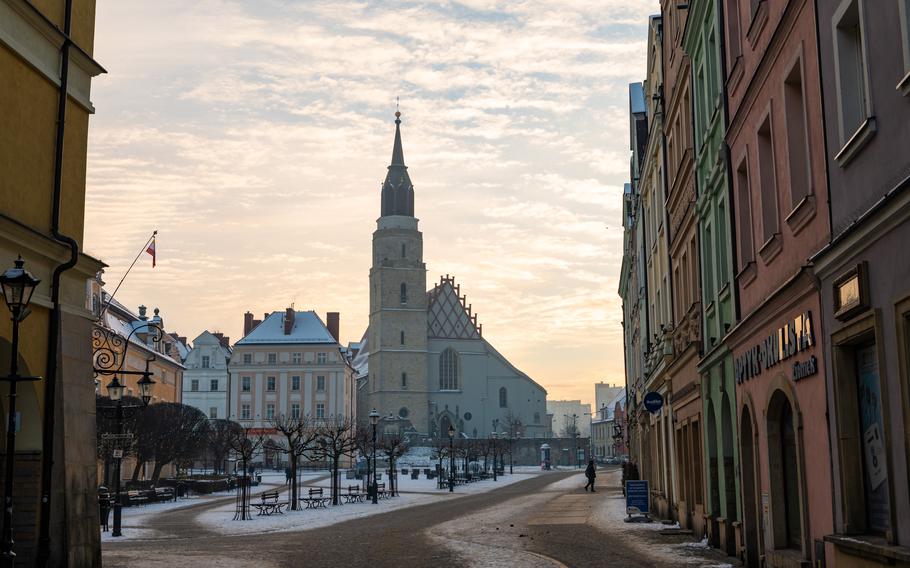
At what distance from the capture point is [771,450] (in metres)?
15.3

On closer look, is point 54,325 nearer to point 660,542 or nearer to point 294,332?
point 660,542

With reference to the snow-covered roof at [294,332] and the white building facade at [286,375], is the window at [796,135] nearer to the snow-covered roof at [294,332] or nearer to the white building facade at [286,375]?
the white building facade at [286,375]

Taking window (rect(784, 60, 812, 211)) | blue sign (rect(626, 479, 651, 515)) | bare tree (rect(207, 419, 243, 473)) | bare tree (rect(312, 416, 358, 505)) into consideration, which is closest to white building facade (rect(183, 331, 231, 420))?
bare tree (rect(312, 416, 358, 505))

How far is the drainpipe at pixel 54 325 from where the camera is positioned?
14.1 m

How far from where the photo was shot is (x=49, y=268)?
14844 mm

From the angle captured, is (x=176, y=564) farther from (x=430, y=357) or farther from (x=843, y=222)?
(x=430, y=357)

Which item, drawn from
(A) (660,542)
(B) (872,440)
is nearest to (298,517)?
(A) (660,542)

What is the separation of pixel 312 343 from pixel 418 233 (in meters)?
26.6

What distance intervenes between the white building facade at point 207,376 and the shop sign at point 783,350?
104575 millimetres

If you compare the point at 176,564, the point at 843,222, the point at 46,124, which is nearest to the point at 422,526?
the point at 176,564

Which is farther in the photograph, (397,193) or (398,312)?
(397,193)

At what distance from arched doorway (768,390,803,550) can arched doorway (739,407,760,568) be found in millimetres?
1225

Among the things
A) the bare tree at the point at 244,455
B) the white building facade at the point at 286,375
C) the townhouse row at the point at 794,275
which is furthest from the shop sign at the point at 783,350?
the white building facade at the point at 286,375

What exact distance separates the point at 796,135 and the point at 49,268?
33.6 ft
